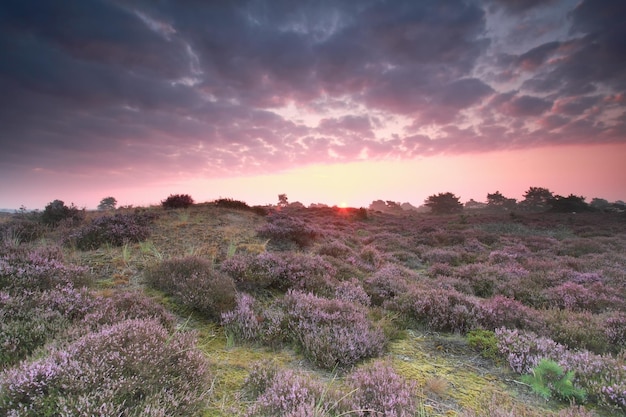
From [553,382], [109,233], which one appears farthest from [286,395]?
[109,233]

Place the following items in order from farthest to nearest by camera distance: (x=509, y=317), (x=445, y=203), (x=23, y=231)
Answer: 1. (x=445, y=203)
2. (x=23, y=231)
3. (x=509, y=317)

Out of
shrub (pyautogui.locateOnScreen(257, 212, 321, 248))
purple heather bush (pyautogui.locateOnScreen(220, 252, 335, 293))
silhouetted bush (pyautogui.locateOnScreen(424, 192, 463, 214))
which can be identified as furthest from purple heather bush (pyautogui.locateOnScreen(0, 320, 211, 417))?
silhouetted bush (pyautogui.locateOnScreen(424, 192, 463, 214))

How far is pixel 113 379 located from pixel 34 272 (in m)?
A: 3.64

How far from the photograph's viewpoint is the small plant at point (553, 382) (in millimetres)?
3736

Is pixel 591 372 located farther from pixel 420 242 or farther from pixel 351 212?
pixel 351 212

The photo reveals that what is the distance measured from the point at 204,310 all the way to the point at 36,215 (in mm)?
11364

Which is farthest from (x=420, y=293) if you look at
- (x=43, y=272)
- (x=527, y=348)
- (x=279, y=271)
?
(x=43, y=272)

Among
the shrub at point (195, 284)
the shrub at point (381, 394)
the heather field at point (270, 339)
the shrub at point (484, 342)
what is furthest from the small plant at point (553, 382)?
the shrub at point (195, 284)

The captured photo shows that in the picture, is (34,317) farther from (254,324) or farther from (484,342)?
(484,342)

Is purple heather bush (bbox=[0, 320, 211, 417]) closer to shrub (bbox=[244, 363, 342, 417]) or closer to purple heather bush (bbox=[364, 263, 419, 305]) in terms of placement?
shrub (bbox=[244, 363, 342, 417])

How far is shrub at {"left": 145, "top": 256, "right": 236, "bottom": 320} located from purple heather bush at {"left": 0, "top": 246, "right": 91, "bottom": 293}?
1.22 meters

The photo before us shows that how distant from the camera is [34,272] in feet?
18.0

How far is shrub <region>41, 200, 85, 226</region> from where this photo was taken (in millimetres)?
11450

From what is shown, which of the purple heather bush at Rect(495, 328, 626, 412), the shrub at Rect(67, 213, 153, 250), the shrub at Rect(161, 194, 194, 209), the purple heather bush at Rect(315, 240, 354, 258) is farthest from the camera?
the shrub at Rect(161, 194, 194, 209)
